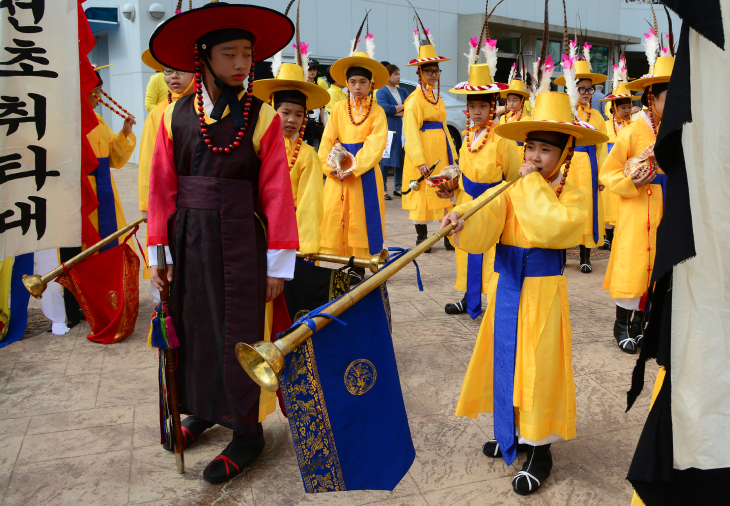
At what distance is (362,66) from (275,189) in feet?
9.93

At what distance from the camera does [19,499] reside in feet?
8.10

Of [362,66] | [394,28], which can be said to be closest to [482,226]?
[362,66]

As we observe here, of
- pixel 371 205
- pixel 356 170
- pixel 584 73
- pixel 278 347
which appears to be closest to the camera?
pixel 278 347

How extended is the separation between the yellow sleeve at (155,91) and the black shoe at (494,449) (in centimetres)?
429

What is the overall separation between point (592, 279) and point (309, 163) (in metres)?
3.62

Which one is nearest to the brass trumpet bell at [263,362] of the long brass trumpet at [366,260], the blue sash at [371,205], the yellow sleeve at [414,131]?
the long brass trumpet at [366,260]

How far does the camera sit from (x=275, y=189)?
2486 mm

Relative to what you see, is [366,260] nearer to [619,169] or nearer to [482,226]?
[482,226]

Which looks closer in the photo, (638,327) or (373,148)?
(638,327)

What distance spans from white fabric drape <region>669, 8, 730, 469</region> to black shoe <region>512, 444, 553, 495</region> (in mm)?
848

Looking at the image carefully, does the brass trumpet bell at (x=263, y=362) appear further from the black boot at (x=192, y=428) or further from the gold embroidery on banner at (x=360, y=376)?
the black boot at (x=192, y=428)

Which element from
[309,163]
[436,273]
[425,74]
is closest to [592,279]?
[436,273]

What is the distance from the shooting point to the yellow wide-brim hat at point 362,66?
5.05 meters

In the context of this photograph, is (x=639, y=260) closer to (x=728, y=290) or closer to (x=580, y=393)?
(x=580, y=393)
